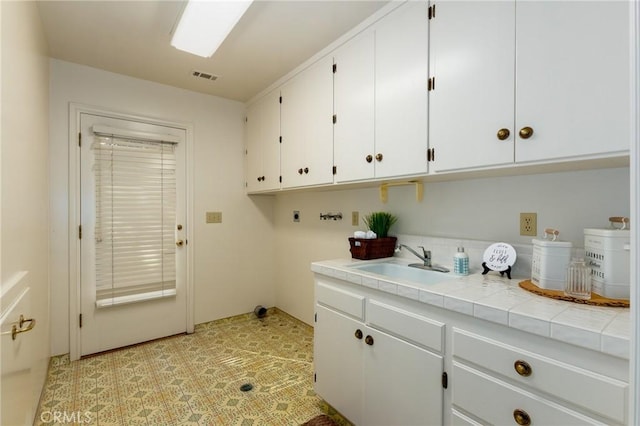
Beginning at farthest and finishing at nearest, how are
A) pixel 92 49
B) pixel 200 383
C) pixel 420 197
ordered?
pixel 92 49 < pixel 200 383 < pixel 420 197

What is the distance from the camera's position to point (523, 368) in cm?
101

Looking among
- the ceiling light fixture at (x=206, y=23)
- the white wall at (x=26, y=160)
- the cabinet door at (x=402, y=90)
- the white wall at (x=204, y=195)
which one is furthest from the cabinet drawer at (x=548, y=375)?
the white wall at (x=204, y=195)

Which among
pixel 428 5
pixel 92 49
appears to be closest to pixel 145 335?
pixel 92 49

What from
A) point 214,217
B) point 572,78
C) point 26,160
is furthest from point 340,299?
point 214,217

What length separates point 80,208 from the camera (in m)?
2.57

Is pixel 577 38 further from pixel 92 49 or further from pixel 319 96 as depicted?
pixel 92 49

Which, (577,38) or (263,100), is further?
(263,100)

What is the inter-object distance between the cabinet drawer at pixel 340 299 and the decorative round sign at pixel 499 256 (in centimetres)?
69

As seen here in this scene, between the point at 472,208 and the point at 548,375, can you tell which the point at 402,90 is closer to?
the point at 472,208

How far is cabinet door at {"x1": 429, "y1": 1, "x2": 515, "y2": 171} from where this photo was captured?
131 centimetres

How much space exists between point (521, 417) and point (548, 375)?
0.18 m

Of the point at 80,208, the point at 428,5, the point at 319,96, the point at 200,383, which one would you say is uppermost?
the point at 428,5

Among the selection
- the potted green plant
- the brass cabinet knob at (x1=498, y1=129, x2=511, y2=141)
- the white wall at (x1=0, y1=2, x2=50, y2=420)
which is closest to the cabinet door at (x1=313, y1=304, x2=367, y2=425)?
the potted green plant

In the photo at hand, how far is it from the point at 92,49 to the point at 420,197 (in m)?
2.66
